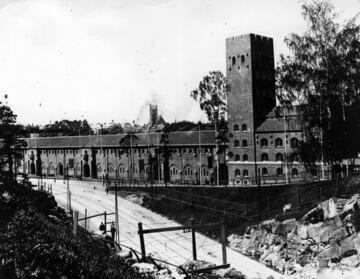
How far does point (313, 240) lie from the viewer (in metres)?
26.0

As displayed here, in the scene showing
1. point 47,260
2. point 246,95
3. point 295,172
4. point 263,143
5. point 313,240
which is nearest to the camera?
point 47,260

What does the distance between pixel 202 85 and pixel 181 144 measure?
14.3 metres

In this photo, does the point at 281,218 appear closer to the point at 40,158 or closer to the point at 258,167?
the point at 258,167

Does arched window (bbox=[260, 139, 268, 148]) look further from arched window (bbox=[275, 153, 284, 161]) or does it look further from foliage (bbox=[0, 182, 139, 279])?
foliage (bbox=[0, 182, 139, 279])

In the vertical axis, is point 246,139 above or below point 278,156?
above

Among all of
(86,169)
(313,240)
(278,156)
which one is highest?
(278,156)

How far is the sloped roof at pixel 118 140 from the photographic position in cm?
6388

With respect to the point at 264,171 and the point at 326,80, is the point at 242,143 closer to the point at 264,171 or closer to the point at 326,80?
the point at 264,171

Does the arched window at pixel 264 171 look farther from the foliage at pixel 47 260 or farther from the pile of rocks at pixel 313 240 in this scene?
the foliage at pixel 47 260

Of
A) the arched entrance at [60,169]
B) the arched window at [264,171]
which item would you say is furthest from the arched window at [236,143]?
the arched entrance at [60,169]

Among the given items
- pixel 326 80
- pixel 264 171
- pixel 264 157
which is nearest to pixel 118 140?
pixel 264 157

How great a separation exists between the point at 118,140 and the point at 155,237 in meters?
40.7

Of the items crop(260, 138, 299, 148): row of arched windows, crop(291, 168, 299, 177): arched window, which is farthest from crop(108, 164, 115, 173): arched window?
crop(291, 168, 299, 177): arched window

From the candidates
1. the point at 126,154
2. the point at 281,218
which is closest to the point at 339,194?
the point at 281,218
